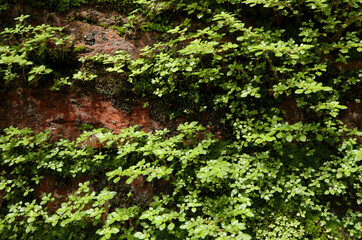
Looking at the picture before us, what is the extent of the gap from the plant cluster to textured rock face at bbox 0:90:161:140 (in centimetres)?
27

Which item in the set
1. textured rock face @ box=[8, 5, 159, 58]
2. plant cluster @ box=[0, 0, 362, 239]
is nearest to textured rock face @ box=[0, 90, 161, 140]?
plant cluster @ box=[0, 0, 362, 239]

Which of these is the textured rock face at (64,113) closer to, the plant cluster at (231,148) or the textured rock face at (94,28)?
the plant cluster at (231,148)

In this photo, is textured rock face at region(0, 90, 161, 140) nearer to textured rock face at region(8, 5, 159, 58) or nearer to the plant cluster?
the plant cluster

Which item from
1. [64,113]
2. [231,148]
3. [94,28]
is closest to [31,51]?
[94,28]

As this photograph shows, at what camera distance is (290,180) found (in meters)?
2.75

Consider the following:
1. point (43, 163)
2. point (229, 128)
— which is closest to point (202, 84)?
point (229, 128)

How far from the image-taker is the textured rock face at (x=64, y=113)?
3.60 metres

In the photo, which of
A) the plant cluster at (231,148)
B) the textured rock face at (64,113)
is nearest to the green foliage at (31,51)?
the textured rock face at (64,113)

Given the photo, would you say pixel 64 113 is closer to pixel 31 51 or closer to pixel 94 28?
pixel 31 51

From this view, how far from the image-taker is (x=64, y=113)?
12.1 ft

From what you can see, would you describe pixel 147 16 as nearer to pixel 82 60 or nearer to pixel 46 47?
pixel 82 60

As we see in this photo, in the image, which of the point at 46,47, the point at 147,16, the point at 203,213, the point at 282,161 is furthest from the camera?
the point at 147,16

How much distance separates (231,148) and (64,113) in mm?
2743

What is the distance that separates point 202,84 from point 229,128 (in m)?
0.82
